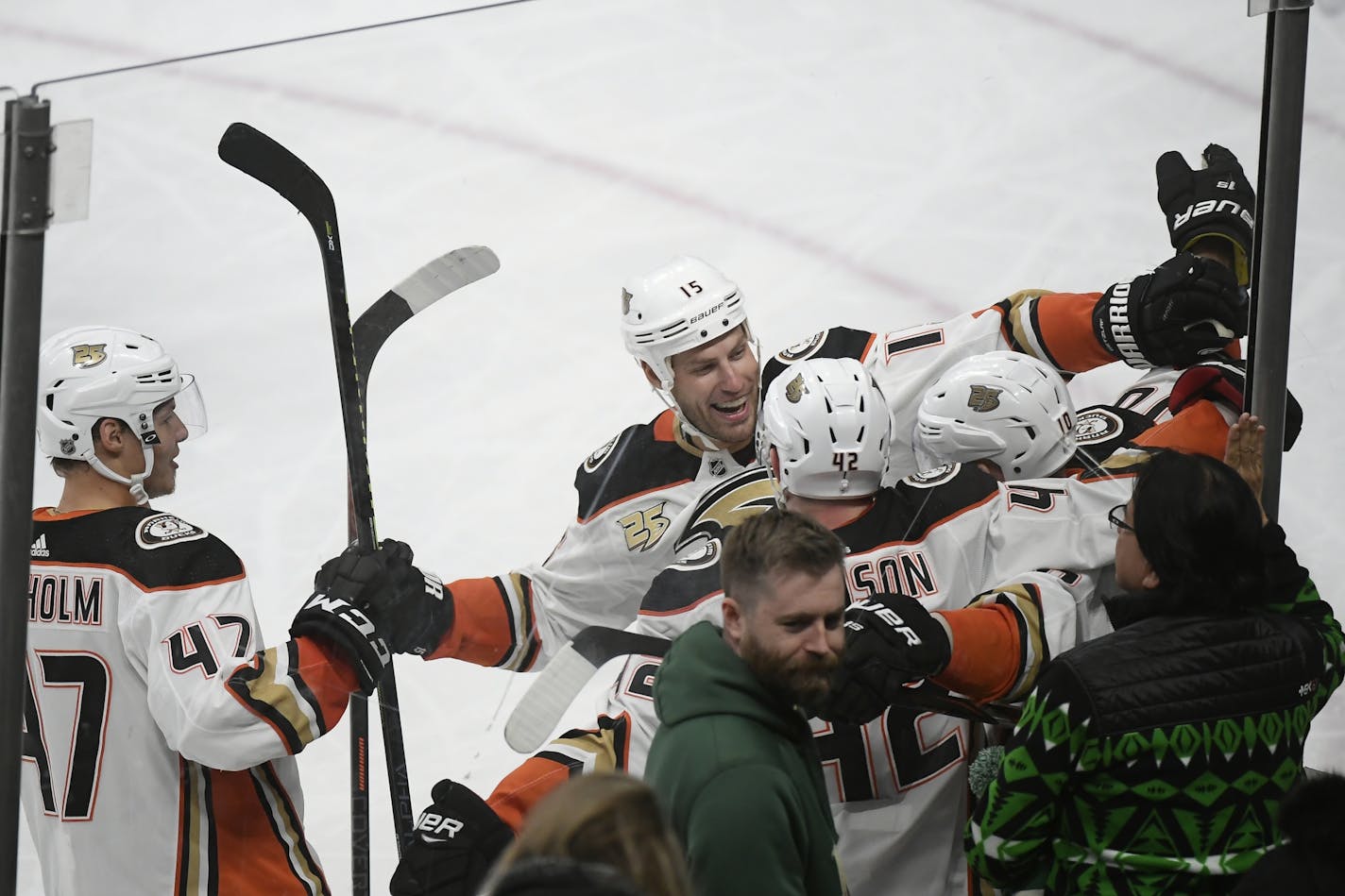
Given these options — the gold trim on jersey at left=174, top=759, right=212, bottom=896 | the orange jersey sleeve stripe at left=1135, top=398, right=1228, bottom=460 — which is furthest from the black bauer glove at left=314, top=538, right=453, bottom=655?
the orange jersey sleeve stripe at left=1135, top=398, right=1228, bottom=460

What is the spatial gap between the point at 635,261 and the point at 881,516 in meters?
0.49

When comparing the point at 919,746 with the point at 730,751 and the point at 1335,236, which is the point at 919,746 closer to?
the point at 730,751

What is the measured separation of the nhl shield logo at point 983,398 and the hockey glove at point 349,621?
2.75 feet

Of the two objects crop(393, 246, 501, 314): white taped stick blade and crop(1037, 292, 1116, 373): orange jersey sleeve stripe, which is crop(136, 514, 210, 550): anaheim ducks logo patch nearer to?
crop(393, 246, 501, 314): white taped stick blade

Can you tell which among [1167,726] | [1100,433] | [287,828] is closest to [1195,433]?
[1100,433]

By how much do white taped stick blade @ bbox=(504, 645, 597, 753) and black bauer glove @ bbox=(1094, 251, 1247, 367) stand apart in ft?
2.87

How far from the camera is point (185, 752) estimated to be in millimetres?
2018

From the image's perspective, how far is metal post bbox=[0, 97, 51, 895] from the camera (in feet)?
5.66

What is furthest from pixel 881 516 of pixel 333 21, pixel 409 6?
pixel 333 21

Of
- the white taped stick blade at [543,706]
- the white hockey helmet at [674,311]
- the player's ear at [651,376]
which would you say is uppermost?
the white hockey helmet at [674,311]

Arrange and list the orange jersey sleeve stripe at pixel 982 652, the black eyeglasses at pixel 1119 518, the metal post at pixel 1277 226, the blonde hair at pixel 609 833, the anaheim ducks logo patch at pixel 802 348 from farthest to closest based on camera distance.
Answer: the anaheim ducks logo patch at pixel 802 348, the metal post at pixel 1277 226, the orange jersey sleeve stripe at pixel 982 652, the black eyeglasses at pixel 1119 518, the blonde hair at pixel 609 833

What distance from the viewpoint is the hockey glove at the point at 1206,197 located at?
6.76 ft

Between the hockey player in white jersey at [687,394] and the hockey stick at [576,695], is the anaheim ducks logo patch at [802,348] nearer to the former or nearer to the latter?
the hockey player in white jersey at [687,394]

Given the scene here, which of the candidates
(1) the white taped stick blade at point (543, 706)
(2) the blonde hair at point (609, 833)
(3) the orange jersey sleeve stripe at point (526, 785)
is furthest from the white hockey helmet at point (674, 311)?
(2) the blonde hair at point (609, 833)
